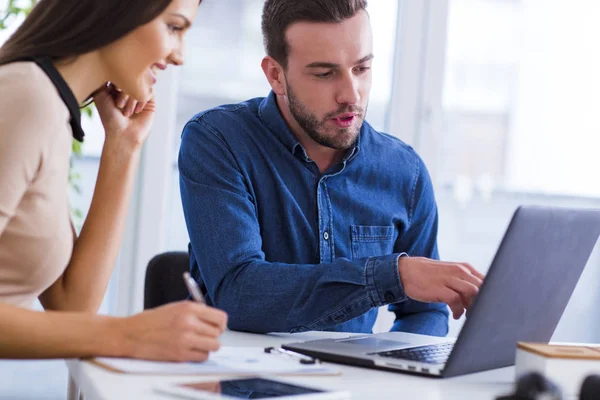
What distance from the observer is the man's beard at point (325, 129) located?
1.92 m

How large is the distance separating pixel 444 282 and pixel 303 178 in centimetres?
62

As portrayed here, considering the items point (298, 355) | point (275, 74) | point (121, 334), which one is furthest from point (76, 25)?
point (275, 74)

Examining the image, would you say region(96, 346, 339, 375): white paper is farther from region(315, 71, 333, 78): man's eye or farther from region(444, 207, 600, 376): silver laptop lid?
region(315, 71, 333, 78): man's eye

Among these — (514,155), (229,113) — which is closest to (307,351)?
(229,113)

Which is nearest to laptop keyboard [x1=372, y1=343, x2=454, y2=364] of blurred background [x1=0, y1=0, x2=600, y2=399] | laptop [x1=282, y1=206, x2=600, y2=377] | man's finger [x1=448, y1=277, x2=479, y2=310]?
laptop [x1=282, y1=206, x2=600, y2=377]

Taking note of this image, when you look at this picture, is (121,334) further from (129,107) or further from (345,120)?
(345,120)

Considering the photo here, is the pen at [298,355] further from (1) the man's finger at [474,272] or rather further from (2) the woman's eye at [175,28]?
(2) the woman's eye at [175,28]

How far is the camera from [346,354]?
4.19 ft

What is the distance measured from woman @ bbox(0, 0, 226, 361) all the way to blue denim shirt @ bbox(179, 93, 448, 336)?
0.21 metres

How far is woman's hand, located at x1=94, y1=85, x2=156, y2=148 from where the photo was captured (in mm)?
1710

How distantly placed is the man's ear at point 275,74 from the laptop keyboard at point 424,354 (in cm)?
83

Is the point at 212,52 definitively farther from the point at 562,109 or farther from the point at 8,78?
the point at 8,78

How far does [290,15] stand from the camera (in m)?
1.97

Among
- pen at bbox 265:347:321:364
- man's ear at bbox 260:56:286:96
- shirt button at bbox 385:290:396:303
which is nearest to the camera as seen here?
pen at bbox 265:347:321:364
